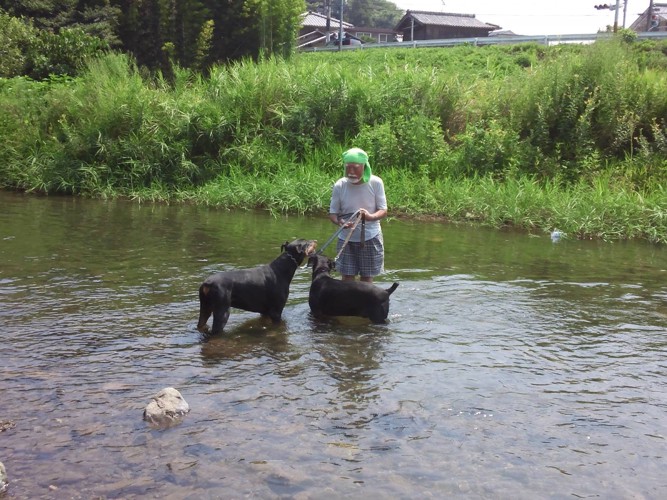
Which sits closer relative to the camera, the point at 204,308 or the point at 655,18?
the point at 204,308

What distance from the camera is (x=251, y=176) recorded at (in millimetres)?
16109

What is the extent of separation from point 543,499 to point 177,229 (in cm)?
936

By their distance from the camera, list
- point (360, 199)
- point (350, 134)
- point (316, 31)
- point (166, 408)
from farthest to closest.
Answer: point (316, 31) → point (350, 134) → point (360, 199) → point (166, 408)

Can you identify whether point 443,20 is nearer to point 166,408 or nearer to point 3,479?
point 166,408

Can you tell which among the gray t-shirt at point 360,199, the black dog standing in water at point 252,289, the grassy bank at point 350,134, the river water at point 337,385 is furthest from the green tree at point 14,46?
the black dog standing in water at point 252,289

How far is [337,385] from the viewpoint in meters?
5.39

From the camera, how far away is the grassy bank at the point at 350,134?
1510 cm

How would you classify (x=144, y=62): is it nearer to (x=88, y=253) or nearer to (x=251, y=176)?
(x=251, y=176)

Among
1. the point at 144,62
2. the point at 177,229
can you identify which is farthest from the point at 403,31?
the point at 177,229

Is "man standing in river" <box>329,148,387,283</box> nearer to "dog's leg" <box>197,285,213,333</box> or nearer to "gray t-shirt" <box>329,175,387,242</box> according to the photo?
"gray t-shirt" <box>329,175,387,242</box>

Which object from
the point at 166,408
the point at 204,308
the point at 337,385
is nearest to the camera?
the point at 166,408

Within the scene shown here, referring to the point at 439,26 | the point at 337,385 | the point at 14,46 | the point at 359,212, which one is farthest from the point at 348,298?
the point at 439,26

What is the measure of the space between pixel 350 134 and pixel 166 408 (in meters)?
13.5

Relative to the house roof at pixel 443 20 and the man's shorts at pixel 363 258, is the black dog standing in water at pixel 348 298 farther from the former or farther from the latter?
the house roof at pixel 443 20
